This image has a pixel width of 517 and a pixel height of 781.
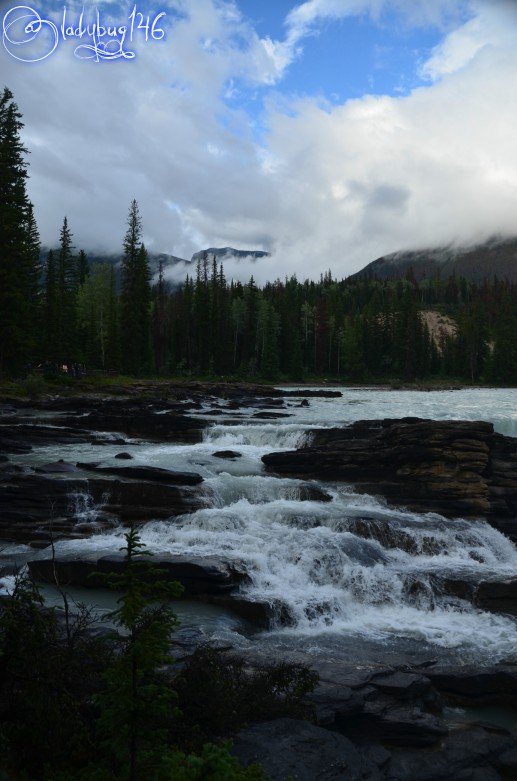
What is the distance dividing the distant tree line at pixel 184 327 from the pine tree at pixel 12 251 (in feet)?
0.29

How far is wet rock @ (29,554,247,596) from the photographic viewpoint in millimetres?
12438

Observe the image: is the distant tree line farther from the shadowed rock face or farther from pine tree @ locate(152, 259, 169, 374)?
the shadowed rock face

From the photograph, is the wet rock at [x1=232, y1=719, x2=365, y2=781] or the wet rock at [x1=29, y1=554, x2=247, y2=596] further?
the wet rock at [x1=29, y1=554, x2=247, y2=596]

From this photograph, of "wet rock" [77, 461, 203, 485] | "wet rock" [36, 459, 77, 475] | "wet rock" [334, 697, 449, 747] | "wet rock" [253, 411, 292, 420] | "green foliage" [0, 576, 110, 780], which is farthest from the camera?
"wet rock" [253, 411, 292, 420]

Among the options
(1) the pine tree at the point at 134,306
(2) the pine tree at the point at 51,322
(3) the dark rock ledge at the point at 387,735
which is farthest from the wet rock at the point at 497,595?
(1) the pine tree at the point at 134,306

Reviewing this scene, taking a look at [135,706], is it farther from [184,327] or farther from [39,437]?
[184,327]

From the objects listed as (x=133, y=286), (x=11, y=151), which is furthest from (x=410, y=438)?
(x=133, y=286)

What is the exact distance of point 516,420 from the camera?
125ft

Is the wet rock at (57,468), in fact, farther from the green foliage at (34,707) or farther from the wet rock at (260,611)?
the green foliage at (34,707)

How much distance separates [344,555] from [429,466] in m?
7.91

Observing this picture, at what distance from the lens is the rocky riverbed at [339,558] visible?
24.1 feet

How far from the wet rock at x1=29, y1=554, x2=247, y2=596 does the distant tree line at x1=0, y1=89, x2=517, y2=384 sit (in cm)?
3351

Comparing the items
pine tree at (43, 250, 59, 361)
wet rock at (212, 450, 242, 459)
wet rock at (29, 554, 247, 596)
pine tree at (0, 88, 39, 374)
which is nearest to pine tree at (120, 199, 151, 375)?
pine tree at (43, 250, 59, 361)

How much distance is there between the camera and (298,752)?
6.04m
